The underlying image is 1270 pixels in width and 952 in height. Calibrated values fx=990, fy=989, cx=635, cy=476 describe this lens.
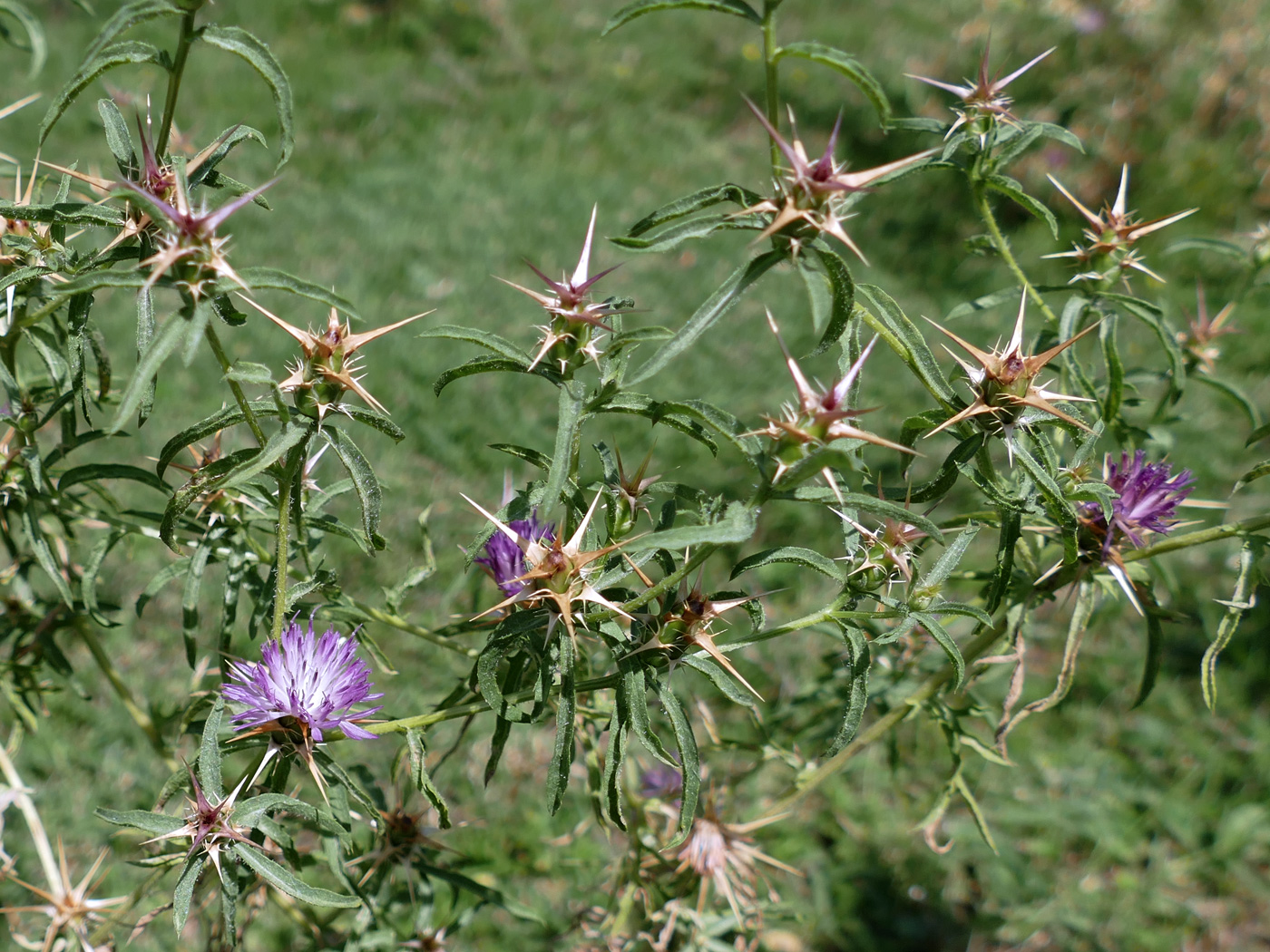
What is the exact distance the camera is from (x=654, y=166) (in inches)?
225

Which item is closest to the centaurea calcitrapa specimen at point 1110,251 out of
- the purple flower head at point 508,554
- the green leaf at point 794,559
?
the green leaf at point 794,559

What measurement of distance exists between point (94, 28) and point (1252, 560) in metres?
6.24

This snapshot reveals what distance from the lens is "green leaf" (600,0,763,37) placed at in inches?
35.8

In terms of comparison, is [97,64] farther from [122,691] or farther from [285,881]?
[122,691]

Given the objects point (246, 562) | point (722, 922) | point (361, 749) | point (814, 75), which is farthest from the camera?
point (814, 75)

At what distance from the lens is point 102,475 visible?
4.39 ft

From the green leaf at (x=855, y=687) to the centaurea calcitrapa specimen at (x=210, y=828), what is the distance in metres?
0.67

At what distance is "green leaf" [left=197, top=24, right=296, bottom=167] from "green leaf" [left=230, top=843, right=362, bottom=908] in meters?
0.76

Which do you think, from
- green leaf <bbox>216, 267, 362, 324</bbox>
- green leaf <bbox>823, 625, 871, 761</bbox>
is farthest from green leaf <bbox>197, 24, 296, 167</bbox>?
green leaf <bbox>823, 625, 871, 761</bbox>

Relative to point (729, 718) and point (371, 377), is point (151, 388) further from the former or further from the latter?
point (371, 377)

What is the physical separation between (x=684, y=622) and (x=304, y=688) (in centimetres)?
46

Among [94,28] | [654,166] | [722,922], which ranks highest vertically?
[94,28]

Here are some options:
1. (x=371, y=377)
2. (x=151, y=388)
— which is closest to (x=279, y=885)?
(x=151, y=388)

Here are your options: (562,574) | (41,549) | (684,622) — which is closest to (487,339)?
(562,574)
